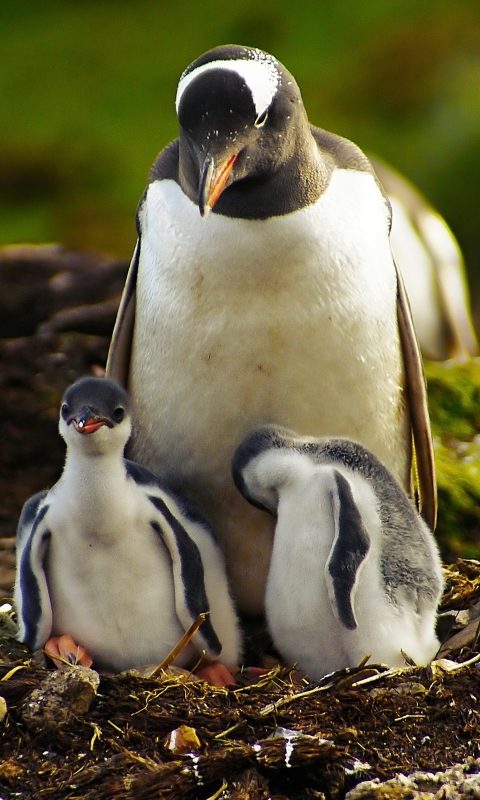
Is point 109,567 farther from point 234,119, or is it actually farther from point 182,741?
point 234,119

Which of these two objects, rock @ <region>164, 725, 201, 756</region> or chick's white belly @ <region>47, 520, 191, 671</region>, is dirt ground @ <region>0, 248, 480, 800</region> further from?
chick's white belly @ <region>47, 520, 191, 671</region>

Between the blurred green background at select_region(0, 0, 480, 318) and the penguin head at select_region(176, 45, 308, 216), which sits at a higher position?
the blurred green background at select_region(0, 0, 480, 318)

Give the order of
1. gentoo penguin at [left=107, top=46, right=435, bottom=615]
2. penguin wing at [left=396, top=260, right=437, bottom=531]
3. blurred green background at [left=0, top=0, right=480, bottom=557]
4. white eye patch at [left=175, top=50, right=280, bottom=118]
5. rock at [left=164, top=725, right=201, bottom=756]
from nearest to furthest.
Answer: rock at [left=164, top=725, right=201, bottom=756]
white eye patch at [left=175, top=50, right=280, bottom=118]
gentoo penguin at [left=107, top=46, right=435, bottom=615]
penguin wing at [left=396, top=260, right=437, bottom=531]
blurred green background at [left=0, top=0, right=480, bottom=557]

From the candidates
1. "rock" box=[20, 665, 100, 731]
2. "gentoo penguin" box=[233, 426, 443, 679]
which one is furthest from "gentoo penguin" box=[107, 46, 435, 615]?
"rock" box=[20, 665, 100, 731]

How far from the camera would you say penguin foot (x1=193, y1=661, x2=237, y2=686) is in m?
2.76

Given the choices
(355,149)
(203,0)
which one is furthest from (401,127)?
(355,149)

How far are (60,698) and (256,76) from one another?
1.53m

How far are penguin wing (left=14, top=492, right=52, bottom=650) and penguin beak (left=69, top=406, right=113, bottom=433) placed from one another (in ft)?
1.08

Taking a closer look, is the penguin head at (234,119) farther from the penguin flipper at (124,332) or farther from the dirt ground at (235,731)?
the dirt ground at (235,731)

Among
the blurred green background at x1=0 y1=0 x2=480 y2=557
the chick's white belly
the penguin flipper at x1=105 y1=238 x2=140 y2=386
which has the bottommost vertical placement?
the chick's white belly

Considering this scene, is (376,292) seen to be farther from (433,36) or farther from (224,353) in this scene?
(433,36)

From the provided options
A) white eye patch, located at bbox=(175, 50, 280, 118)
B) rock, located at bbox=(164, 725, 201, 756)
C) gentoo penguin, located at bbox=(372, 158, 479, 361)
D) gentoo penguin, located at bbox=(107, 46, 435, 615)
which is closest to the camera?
rock, located at bbox=(164, 725, 201, 756)

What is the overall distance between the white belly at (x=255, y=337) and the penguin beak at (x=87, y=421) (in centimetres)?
53

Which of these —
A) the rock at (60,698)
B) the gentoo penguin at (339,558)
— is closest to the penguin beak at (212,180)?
the gentoo penguin at (339,558)
